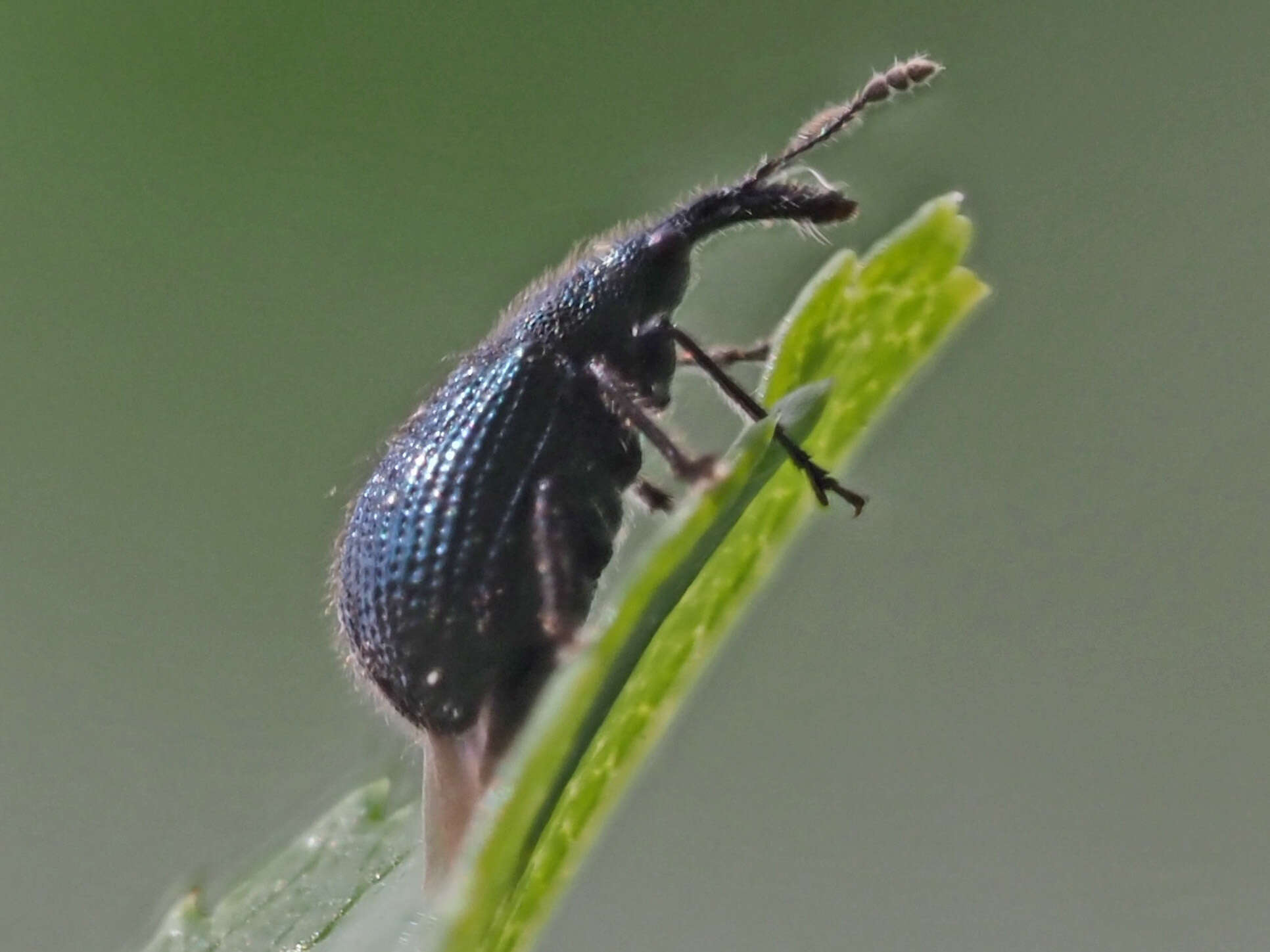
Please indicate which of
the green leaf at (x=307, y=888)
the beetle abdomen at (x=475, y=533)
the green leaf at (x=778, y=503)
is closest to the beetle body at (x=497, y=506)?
the beetle abdomen at (x=475, y=533)

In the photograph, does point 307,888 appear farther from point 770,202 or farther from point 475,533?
point 770,202

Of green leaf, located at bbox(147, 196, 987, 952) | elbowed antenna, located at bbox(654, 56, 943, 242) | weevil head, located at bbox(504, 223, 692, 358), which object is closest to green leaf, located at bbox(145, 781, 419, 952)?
green leaf, located at bbox(147, 196, 987, 952)

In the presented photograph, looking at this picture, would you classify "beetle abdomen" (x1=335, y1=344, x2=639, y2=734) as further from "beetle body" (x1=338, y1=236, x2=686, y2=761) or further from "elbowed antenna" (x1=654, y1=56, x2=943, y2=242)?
"elbowed antenna" (x1=654, y1=56, x2=943, y2=242)

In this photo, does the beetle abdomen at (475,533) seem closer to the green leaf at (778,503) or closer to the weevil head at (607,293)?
the weevil head at (607,293)

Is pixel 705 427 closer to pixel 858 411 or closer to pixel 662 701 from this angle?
pixel 858 411

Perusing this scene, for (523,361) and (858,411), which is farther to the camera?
(523,361)

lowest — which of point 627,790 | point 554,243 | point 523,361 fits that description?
point 627,790

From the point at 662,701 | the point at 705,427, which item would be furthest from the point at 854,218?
the point at 662,701

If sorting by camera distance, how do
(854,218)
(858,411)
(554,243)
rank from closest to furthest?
(858,411) → (854,218) → (554,243)
